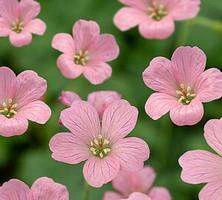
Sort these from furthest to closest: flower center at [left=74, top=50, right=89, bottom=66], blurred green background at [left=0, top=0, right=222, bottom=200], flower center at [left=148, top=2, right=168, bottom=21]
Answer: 1. blurred green background at [left=0, top=0, right=222, bottom=200]
2. flower center at [left=148, top=2, right=168, bottom=21]
3. flower center at [left=74, top=50, right=89, bottom=66]

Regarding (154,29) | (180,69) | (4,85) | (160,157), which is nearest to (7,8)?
(4,85)

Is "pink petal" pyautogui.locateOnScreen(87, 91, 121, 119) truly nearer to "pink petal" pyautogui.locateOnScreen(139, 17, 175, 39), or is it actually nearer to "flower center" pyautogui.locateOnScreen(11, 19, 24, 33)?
"pink petal" pyautogui.locateOnScreen(139, 17, 175, 39)

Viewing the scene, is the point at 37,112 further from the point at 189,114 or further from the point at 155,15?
the point at 155,15

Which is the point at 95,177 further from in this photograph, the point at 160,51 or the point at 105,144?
the point at 160,51

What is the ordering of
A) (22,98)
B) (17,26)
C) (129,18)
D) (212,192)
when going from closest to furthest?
(212,192), (22,98), (17,26), (129,18)

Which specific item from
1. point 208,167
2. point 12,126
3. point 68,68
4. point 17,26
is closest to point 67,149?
point 12,126

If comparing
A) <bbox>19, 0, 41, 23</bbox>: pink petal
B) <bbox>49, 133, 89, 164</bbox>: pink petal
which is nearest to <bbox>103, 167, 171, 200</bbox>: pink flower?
<bbox>49, 133, 89, 164</bbox>: pink petal
